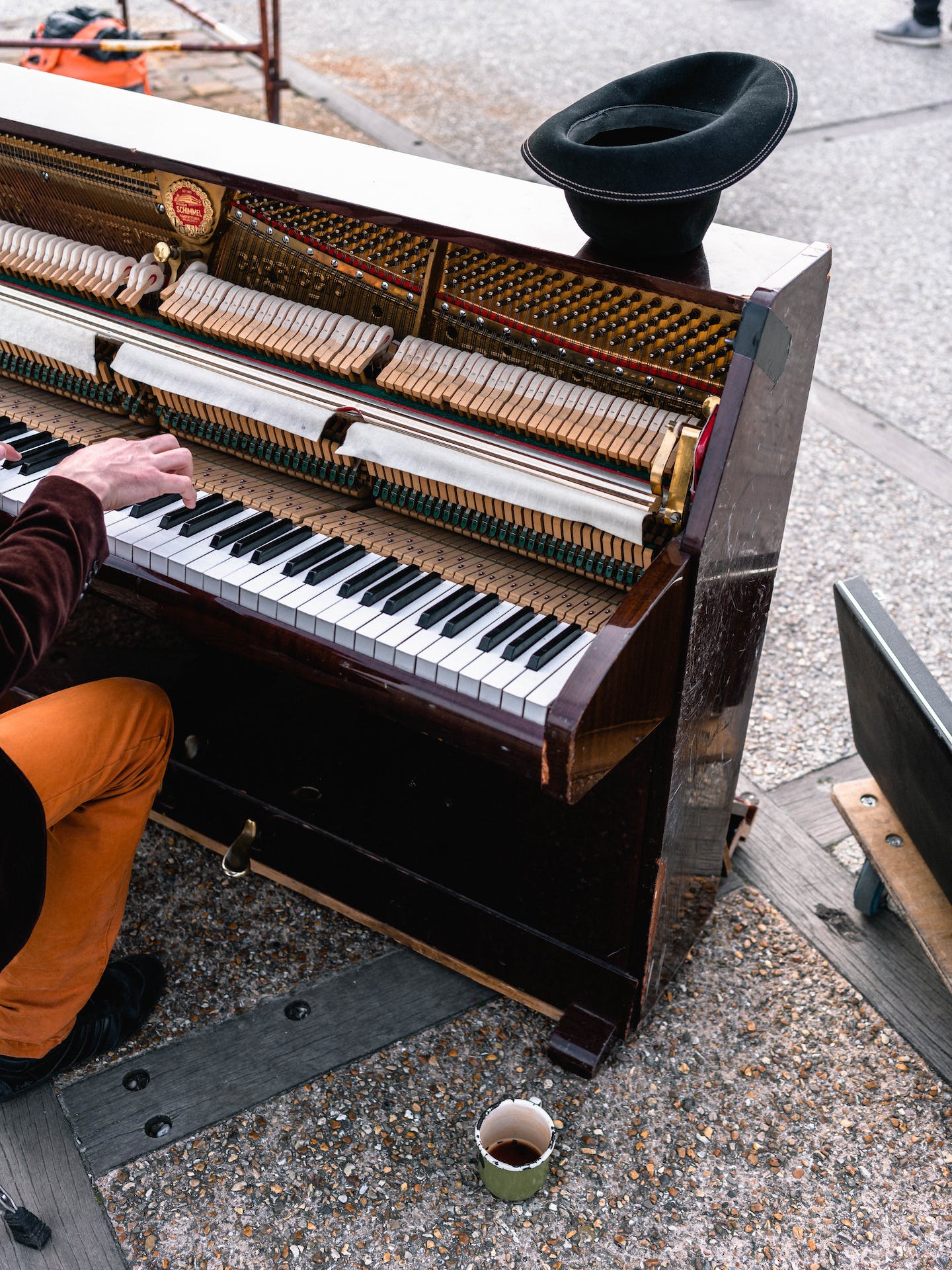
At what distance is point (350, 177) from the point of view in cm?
242

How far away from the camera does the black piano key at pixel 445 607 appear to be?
2.03m

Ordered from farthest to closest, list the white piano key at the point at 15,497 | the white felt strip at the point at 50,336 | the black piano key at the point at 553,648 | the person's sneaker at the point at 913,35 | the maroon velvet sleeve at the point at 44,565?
the person's sneaker at the point at 913,35 → the white felt strip at the point at 50,336 → the white piano key at the point at 15,497 → the black piano key at the point at 553,648 → the maroon velvet sleeve at the point at 44,565

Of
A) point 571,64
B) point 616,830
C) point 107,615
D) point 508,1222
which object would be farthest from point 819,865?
point 571,64

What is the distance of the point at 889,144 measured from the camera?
25.5 feet

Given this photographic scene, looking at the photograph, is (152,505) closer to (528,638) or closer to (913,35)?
(528,638)

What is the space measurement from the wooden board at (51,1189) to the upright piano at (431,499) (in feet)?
2.23

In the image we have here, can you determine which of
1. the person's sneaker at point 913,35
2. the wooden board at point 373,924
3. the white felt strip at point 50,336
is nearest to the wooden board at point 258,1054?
the wooden board at point 373,924

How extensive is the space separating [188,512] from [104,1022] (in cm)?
115

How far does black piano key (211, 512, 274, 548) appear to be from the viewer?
2246 millimetres

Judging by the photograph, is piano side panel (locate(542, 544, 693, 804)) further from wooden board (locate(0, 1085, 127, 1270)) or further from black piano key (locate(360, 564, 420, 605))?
wooden board (locate(0, 1085, 127, 1270))

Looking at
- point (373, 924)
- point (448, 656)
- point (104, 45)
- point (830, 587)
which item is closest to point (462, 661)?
point (448, 656)

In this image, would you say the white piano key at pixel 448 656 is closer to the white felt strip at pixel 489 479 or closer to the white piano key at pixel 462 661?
the white piano key at pixel 462 661

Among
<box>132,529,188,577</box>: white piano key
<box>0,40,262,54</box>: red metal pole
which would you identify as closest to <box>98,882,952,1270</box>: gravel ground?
<box>132,529,188,577</box>: white piano key

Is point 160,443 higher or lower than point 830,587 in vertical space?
higher
